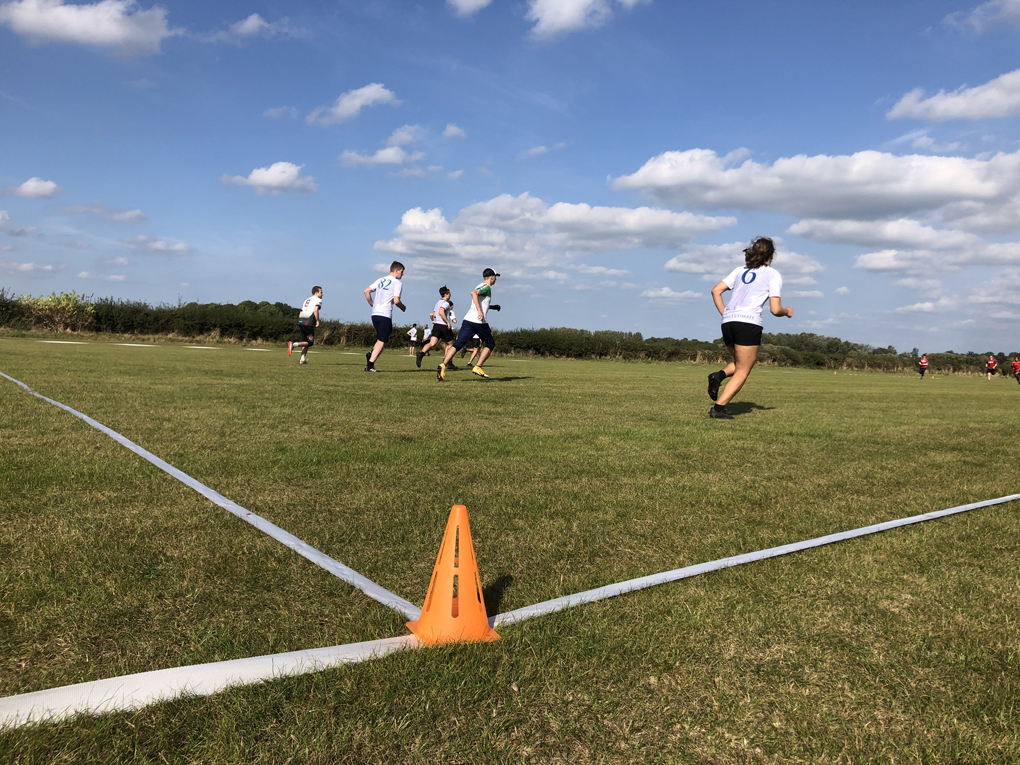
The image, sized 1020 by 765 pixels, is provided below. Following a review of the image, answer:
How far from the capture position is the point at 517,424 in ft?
23.6

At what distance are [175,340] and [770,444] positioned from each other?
117 ft

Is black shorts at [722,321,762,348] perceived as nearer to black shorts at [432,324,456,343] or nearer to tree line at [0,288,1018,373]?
black shorts at [432,324,456,343]

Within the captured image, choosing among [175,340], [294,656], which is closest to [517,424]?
[294,656]

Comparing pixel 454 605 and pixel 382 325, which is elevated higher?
pixel 382 325

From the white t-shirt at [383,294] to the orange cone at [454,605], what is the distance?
12.0 meters

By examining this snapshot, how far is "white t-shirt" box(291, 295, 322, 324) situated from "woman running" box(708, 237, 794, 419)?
1269cm

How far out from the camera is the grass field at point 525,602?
161 centimetres

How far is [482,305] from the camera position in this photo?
13.1 metres

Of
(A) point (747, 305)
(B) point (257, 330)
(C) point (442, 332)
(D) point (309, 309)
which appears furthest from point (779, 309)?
(B) point (257, 330)

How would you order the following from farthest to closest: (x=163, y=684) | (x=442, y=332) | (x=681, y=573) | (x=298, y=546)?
1. (x=442, y=332)
2. (x=298, y=546)
3. (x=681, y=573)
4. (x=163, y=684)

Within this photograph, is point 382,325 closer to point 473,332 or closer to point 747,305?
point 473,332

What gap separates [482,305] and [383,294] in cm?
224

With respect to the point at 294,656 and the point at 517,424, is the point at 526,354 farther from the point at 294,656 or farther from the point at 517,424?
the point at 294,656

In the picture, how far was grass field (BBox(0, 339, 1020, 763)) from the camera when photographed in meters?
1.61
